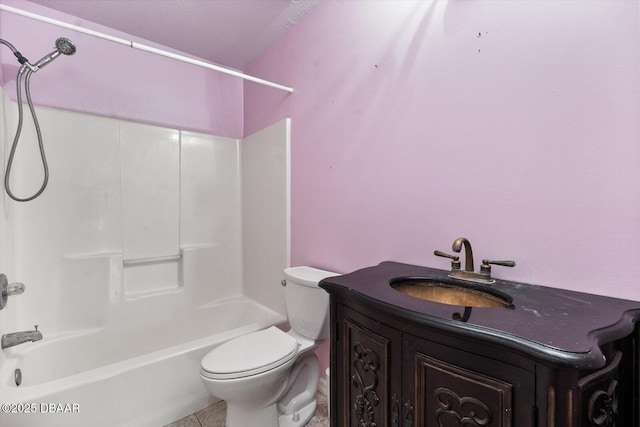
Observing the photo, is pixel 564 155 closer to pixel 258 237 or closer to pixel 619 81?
pixel 619 81

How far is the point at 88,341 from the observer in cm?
178

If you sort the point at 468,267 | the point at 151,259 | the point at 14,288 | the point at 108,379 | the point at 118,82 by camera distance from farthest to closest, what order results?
the point at 151,259 → the point at 118,82 → the point at 108,379 → the point at 14,288 → the point at 468,267

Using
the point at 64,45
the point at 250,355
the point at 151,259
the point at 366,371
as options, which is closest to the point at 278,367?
the point at 250,355

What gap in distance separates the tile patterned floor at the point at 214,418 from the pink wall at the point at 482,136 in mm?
821

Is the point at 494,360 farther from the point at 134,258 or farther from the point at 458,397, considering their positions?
the point at 134,258

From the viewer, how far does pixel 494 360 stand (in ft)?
1.94

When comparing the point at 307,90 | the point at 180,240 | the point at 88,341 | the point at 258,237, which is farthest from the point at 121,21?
the point at 88,341

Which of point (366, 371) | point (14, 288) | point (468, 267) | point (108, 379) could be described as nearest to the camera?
point (366, 371)

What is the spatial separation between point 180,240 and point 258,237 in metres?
0.61

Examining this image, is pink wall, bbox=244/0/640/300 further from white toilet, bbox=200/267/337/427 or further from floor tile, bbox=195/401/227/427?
floor tile, bbox=195/401/227/427

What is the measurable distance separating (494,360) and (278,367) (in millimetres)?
953

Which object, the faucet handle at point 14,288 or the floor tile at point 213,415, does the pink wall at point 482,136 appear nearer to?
the floor tile at point 213,415

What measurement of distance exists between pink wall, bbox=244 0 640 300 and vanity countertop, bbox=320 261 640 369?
0.38 feet

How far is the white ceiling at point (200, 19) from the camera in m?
1.70
